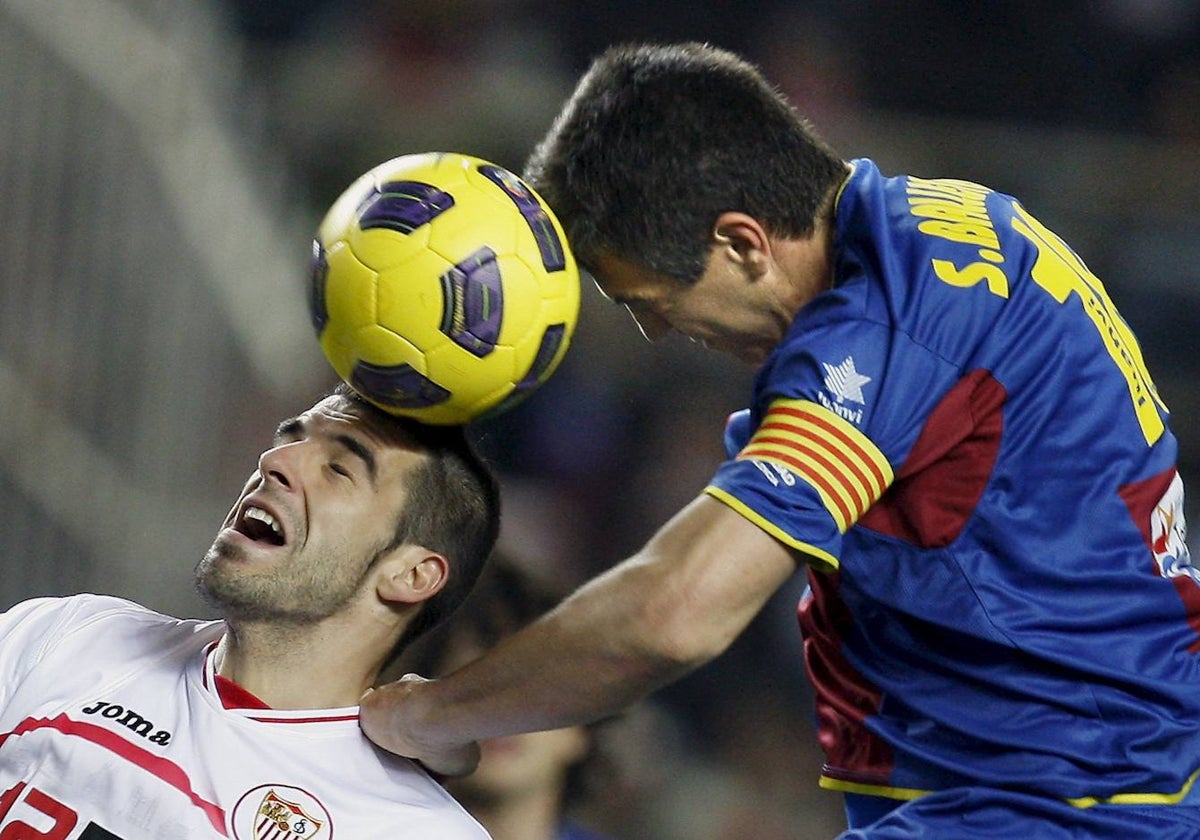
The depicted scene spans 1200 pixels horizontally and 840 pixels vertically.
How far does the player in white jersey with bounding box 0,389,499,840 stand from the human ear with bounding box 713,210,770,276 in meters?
0.71

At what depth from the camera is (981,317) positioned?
214 centimetres

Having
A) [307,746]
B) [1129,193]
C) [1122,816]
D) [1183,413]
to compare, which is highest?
[1122,816]

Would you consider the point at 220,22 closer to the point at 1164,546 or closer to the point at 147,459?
the point at 147,459

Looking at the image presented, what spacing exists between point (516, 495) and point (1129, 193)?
291cm

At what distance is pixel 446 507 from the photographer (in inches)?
110

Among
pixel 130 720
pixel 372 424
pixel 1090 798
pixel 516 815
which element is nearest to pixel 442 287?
pixel 372 424

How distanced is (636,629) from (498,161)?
495 centimetres

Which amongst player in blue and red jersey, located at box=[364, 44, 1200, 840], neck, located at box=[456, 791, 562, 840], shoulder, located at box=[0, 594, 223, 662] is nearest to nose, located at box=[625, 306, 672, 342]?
player in blue and red jersey, located at box=[364, 44, 1200, 840]

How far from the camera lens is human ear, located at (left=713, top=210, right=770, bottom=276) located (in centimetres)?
236

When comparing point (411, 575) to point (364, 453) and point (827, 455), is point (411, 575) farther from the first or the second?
point (827, 455)

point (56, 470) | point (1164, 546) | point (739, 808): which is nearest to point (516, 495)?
point (739, 808)

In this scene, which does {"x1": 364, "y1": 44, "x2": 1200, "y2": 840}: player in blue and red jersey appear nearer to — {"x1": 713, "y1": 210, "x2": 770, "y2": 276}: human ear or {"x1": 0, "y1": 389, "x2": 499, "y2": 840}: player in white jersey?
{"x1": 713, "y1": 210, "x2": 770, "y2": 276}: human ear

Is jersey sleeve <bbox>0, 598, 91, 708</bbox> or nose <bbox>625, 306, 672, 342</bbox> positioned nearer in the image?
nose <bbox>625, 306, 672, 342</bbox>

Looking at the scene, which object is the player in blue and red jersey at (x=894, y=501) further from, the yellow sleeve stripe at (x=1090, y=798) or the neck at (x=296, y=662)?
the neck at (x=296, y=662)
